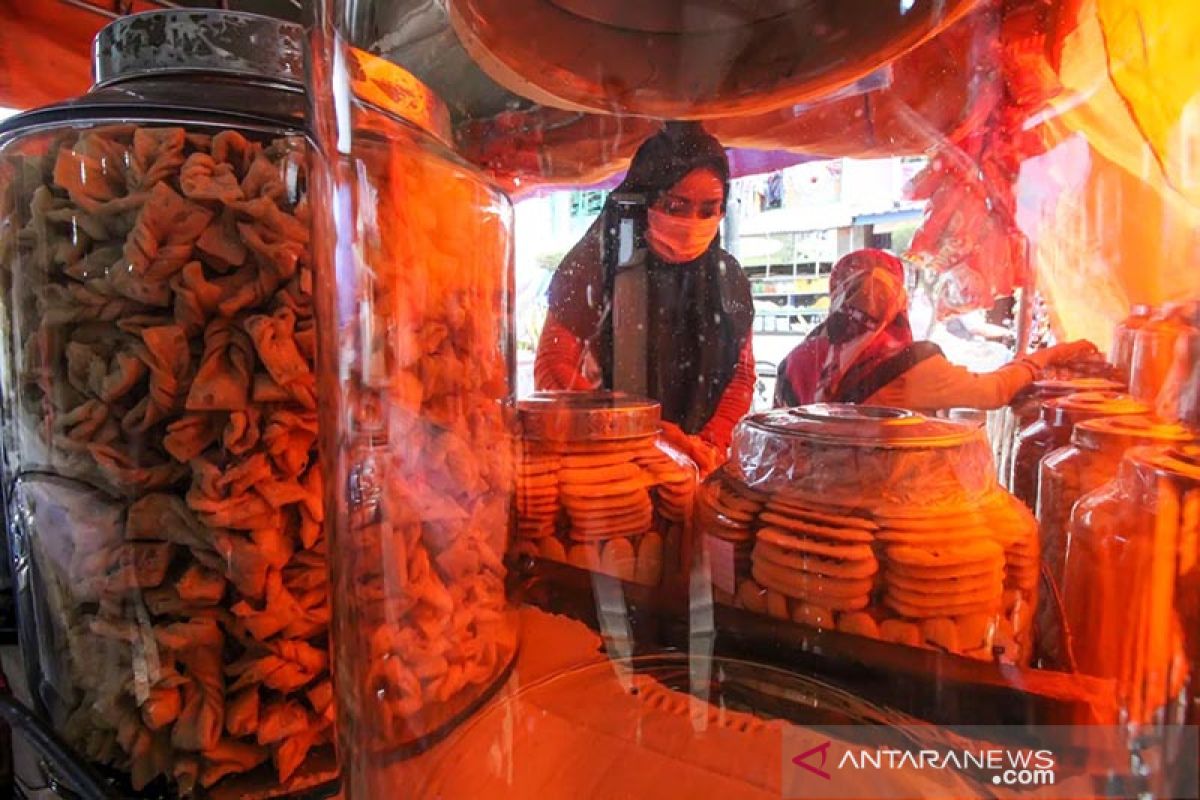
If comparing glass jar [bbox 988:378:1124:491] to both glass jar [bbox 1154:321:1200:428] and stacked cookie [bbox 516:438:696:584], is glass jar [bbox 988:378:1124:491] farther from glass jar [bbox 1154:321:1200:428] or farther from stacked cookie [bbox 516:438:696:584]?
stacked cookie [bbox 516:438:696:584]

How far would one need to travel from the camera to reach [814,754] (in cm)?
23

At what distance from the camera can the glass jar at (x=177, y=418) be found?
0.22 metres

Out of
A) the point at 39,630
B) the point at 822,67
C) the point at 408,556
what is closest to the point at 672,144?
the point at 822,67

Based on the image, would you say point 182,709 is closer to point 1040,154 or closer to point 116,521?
point 116,521

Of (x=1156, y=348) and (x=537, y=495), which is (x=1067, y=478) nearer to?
(x=1156, y=348)

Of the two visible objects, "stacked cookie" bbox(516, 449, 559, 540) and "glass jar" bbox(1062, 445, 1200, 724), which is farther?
"stacked cookie" bbox(516, 449, 559, 540)

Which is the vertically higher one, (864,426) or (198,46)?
(198,46)

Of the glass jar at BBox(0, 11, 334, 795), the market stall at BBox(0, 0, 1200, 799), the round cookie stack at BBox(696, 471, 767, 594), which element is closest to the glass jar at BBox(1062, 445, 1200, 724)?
the market stall at BBox(0, 0, 1200, 799)

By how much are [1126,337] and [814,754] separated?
18cm

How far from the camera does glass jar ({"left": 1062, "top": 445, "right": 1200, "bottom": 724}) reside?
0.64ft

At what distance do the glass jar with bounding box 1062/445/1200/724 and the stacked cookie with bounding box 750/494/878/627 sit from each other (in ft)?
0.27

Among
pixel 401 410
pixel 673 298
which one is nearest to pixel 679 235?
pixel 673 298

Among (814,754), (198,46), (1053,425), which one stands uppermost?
(198,46)

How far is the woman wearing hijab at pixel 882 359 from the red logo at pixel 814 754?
131 millimetres
